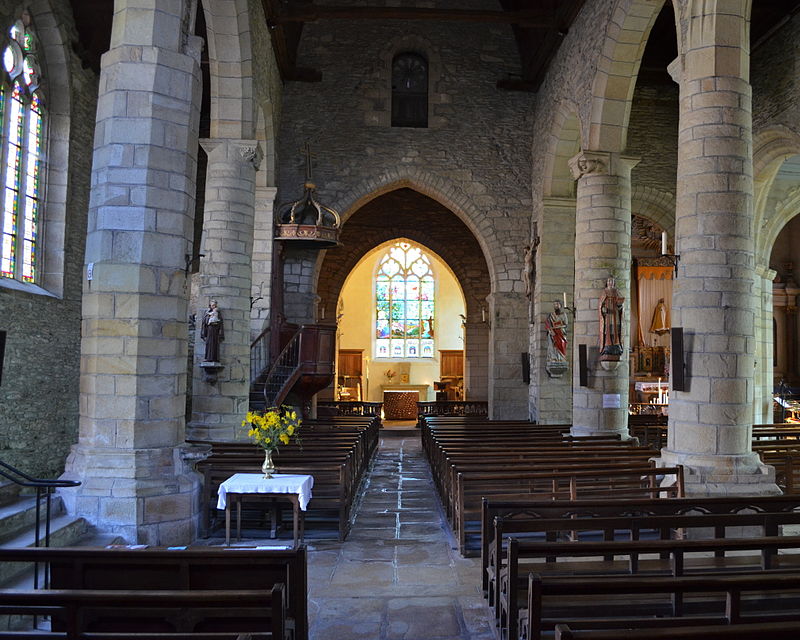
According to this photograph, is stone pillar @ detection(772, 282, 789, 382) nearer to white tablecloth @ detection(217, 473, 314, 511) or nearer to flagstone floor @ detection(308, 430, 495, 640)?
flagstone floor @ detection(308, 430, 495, 640)

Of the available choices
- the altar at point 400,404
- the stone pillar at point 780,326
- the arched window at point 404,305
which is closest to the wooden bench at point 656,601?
the stone pillar at point 780,326

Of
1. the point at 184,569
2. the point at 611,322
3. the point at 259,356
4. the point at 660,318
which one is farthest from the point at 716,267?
the point at 660,318

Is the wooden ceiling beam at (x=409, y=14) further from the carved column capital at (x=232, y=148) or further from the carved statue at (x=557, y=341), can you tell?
the carved statue at (x=557, y=341)

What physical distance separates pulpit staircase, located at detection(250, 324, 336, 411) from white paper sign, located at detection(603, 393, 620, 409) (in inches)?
202

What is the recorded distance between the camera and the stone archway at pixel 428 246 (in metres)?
21.1

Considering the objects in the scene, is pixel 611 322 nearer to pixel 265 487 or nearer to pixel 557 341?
pixel 557 341

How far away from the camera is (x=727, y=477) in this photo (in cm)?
652

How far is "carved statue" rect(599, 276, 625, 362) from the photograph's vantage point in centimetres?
1017

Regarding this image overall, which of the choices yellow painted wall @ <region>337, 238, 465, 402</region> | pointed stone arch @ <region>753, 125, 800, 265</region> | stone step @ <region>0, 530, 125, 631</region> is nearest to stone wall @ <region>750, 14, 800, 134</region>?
pointed stone arch @ <region>753, 125, 800, 265</region>

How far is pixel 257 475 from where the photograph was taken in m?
6.71


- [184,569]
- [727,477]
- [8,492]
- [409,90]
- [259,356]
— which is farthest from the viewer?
[409,90]

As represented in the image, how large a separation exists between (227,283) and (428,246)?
470 inches

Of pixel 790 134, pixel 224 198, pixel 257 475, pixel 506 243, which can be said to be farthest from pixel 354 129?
pixel 257 475

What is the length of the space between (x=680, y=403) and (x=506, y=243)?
9.29m
